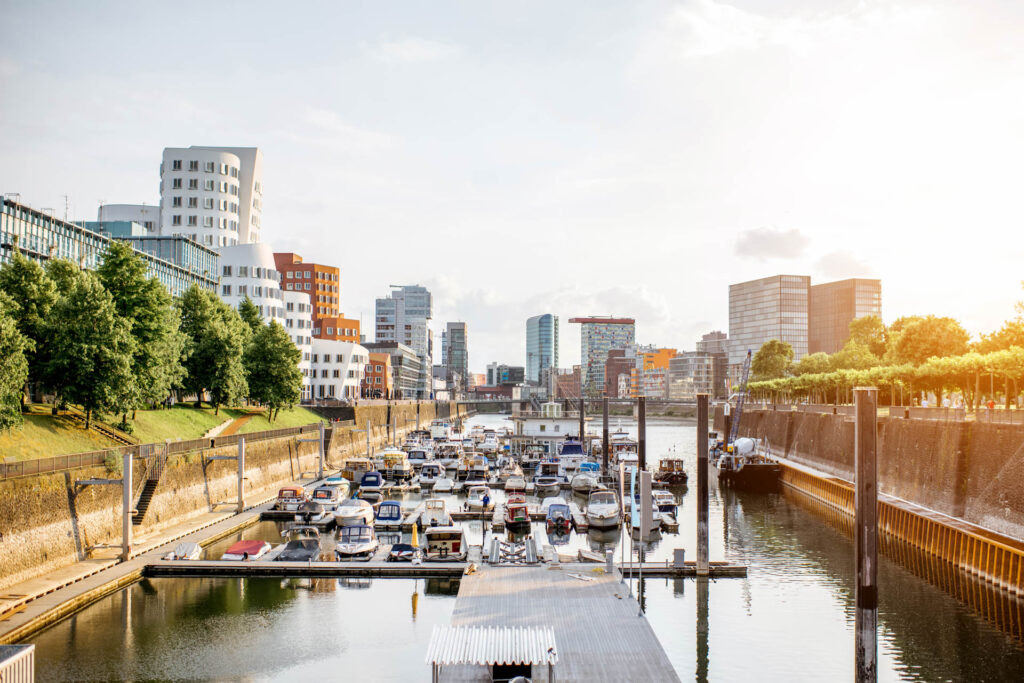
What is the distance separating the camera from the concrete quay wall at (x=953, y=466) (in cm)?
4250

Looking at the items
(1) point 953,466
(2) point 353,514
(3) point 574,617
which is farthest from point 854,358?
(3) point 574,617

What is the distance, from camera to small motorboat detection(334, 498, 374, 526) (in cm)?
5325

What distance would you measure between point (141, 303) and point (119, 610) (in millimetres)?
31038

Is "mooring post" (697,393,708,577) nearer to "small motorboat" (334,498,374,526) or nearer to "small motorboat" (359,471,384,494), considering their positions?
"small motorboat" (334,498,374,526)

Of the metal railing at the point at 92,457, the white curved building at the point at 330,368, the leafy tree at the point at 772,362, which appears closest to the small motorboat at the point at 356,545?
the metal railing at the point at 92,457

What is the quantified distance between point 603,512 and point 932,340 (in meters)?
75.0

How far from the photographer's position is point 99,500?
4128 centimetres

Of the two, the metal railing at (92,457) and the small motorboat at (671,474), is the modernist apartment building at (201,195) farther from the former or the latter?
the small motorboat at (671,474)

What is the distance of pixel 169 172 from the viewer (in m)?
133

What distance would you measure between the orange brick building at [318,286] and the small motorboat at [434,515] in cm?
12812

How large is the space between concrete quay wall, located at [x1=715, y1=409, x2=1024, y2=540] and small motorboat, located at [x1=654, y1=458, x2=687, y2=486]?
49.4ft

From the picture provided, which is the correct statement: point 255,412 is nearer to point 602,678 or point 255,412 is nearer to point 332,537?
point 332,537

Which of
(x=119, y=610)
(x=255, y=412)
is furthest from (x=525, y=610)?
(x=255, y=412)

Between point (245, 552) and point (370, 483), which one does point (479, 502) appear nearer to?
point (370, 483)
